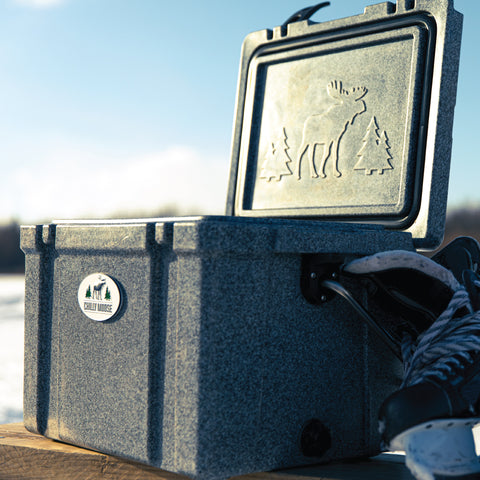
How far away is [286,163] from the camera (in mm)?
1885

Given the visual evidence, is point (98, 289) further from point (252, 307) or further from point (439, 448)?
point (439, 448)

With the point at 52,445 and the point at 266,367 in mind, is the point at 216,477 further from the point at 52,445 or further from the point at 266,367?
the point at 52,445

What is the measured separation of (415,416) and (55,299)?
0.75m

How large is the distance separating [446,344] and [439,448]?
18cm

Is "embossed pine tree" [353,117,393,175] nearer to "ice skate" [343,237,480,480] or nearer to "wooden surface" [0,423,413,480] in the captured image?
"ice skate" [343,237,480,480]

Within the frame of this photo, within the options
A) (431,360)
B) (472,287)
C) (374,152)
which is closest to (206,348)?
(431,360)

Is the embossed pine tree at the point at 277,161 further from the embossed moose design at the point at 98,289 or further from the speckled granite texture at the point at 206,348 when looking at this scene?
the embossed moose design at the point at 98,289

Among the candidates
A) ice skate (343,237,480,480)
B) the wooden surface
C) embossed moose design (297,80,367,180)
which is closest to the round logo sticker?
the wooden surface

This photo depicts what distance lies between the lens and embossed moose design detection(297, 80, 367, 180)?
1727mm

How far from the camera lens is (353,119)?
1720 millimetres

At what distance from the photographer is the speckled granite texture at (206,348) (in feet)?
3.44

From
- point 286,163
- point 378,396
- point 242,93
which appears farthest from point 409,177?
point 242,93

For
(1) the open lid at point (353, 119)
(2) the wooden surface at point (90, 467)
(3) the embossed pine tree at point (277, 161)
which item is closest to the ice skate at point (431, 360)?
(2) the wooden surface at point (90, 467)

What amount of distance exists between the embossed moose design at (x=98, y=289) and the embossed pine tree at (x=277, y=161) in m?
0.81
